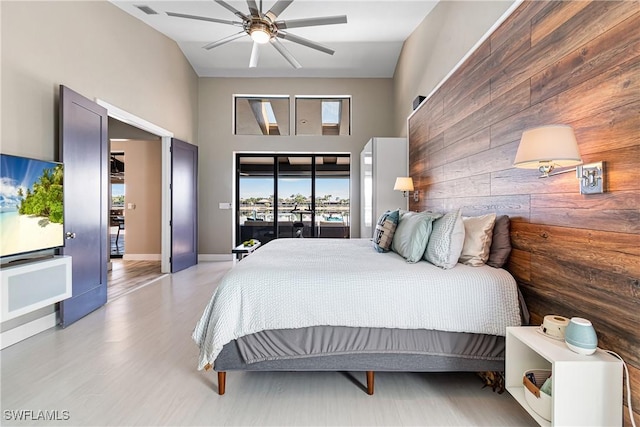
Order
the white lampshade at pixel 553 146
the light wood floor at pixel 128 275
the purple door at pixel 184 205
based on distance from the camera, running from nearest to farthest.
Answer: the white lampshade at pixel 553 146 < the light wood floor at pixel 128 275 < the purple door at pixel 184 205

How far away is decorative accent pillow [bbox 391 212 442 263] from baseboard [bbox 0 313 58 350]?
10.6 ft

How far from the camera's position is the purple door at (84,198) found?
2859mm

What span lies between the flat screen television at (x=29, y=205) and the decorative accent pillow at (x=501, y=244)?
136 inches

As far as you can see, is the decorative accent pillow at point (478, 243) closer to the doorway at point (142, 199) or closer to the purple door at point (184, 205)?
the purple door at point (184, 205)

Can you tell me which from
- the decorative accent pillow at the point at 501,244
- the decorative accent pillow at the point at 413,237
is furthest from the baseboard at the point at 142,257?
the decorative accent pillow at the point at 501,244

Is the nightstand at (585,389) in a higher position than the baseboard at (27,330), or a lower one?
higher

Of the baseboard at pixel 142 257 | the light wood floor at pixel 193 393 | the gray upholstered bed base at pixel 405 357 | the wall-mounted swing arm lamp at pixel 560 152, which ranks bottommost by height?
the light wood floor at pixel 193 393

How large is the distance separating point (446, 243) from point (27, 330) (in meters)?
3.50

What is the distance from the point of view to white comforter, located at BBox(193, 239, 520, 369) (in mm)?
1707

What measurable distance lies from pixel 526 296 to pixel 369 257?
1032 millimetres

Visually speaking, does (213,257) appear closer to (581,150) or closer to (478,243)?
(478,243)

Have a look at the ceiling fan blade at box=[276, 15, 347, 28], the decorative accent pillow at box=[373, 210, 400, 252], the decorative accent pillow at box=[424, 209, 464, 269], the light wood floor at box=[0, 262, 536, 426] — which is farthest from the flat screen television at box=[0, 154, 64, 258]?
the decorative accent pillow at box=[424, 209, 464, 269]

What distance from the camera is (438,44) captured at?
3492 mm

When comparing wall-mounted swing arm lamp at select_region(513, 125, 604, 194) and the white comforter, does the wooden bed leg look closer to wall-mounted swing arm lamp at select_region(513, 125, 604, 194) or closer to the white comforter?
the white comforter
